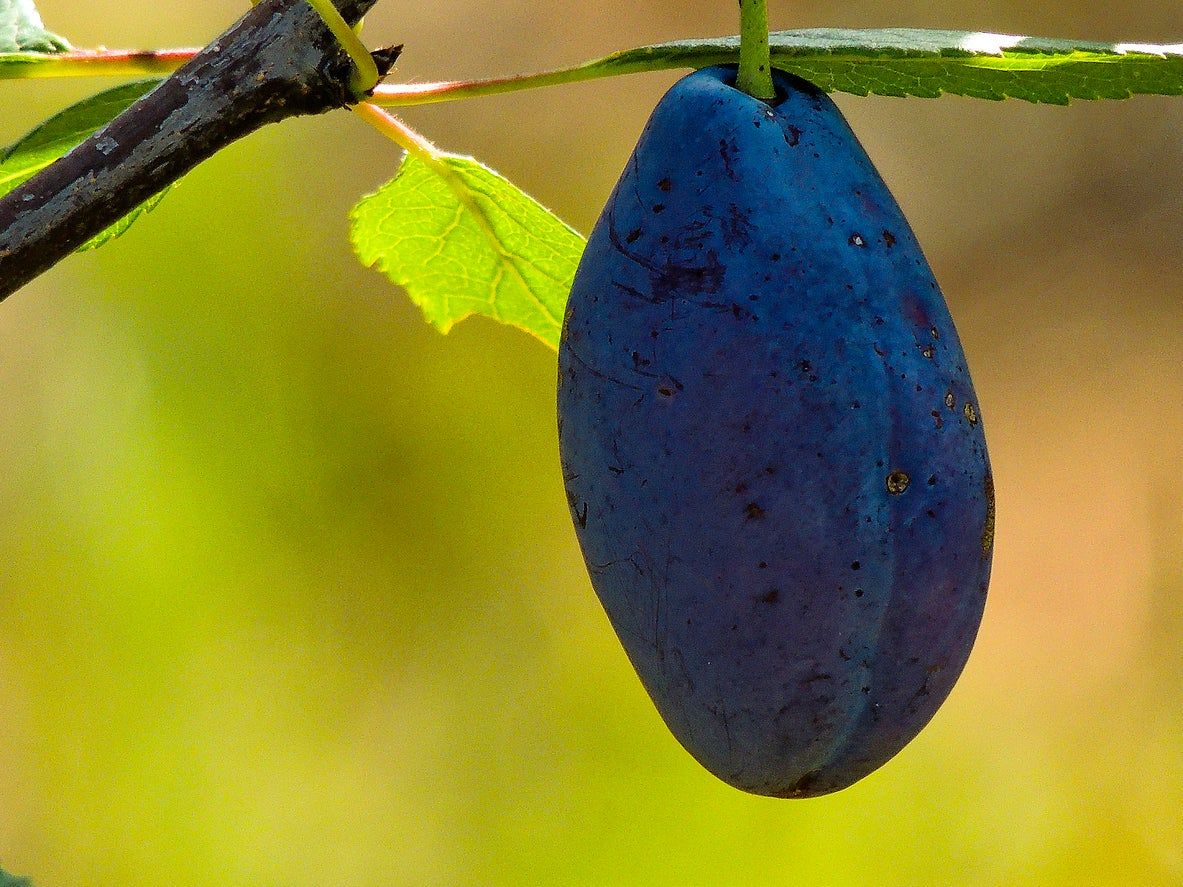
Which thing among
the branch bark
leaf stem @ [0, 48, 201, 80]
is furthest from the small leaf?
leaf stem @ [0, 48, 201, 80]

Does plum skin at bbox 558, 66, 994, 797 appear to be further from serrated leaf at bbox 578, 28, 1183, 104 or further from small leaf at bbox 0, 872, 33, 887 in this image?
small leaf at bbox 0, 872, 33, 887

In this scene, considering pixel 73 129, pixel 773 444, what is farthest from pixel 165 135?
pixel 773 444

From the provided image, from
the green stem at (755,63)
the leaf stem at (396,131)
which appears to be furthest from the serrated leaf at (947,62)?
the leaf stem at (396,131)

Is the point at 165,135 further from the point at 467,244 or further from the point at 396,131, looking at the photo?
the point at 467,244

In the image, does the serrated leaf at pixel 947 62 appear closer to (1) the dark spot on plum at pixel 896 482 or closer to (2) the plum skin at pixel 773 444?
(2) the plum skin at pixel 773 444

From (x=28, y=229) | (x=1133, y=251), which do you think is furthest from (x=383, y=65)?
(x=1133, y=251)

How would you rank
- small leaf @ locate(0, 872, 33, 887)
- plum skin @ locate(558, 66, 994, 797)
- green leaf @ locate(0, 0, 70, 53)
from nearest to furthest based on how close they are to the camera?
plum skin @ locate(558, 66, 994, 797) < small leaf @ locate(0, 872, 33, 887) < green leaf @ locate(0, 0, 70, 53)
